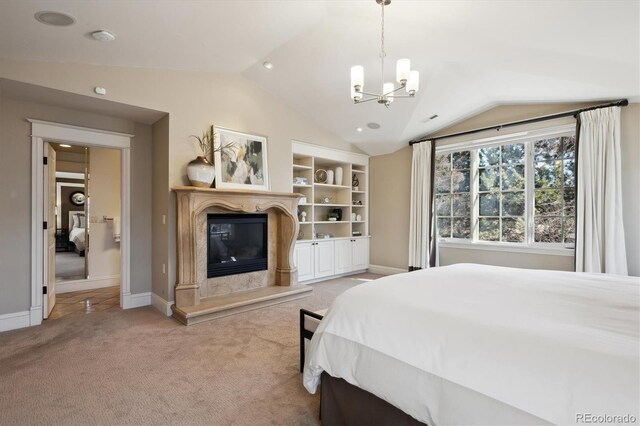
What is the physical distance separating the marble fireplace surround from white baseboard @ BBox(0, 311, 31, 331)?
1542mm

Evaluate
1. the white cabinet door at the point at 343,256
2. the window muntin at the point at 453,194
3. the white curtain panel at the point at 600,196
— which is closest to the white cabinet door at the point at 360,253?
the white cabinet door at the point at 343,256

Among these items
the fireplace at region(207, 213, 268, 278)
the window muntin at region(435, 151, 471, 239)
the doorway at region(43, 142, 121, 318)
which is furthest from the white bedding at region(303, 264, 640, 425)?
the doorway at region(43, 142, 121, 318)

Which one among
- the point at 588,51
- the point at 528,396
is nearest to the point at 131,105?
the point at 528,396

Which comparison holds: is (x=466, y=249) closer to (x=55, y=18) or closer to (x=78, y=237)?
(x=55, y=18)

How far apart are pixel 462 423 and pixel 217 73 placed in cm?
453

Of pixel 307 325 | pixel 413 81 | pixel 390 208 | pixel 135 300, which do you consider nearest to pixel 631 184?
pixel 413 81

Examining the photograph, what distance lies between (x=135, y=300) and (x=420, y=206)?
459 cm

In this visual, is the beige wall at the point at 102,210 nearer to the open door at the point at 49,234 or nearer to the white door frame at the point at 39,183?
the open door at the point at 49,234

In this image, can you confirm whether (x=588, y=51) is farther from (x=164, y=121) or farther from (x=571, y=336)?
(x=164, y=121)

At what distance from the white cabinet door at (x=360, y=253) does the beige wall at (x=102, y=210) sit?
4.25 meters

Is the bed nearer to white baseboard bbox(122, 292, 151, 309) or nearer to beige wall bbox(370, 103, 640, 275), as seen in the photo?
white baseboard bbox(122, 292, 151, 309)

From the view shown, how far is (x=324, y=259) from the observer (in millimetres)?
5793

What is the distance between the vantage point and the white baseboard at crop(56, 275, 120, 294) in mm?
5000

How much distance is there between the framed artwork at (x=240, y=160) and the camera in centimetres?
428
